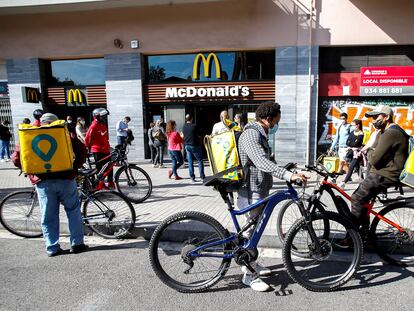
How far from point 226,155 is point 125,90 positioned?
368 inches

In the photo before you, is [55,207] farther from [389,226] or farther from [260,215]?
[389,226]

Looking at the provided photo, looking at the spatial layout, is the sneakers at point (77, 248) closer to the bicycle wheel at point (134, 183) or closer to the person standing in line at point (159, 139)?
the bicycle wheel at point (134, 183)

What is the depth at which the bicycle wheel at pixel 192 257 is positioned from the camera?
9.32 ft

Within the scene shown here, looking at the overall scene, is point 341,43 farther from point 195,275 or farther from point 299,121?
point 195,275

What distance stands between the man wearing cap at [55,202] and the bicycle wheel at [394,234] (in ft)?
11.9

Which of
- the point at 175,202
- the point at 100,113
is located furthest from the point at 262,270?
the point at 100,113

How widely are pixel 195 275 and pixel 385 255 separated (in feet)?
7.23

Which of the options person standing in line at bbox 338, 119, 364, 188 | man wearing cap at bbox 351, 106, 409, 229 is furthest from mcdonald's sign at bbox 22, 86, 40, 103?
man wearing cap at bbox 351, 106, 409, 229

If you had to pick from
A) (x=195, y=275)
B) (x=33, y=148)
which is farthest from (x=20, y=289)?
(x=195, y=275)

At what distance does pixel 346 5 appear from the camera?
31.7 ft

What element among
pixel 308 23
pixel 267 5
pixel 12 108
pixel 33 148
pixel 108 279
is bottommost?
pixel 108 279

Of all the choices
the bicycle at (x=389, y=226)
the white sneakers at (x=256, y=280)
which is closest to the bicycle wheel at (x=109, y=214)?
the white sneakers at (x=256, y=280)

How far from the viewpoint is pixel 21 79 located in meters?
12.1

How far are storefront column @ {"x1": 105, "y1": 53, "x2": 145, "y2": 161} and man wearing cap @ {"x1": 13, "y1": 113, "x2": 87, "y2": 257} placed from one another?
7736mm
